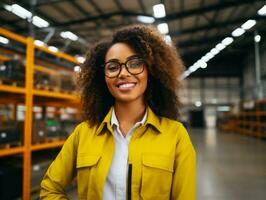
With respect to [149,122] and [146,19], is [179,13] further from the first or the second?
[149,122]

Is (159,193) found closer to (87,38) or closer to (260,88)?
(87,38)

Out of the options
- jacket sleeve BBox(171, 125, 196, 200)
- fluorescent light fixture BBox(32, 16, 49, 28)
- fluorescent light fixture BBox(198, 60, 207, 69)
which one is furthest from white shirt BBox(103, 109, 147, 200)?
fluorescent light fixture BBox(198, 60, 207, 69)

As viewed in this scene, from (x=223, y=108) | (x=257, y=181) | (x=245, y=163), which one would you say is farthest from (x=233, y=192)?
(x=223, y=108)

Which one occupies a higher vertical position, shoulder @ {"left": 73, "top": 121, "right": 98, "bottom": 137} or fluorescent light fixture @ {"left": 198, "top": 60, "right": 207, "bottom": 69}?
fluorescent light fixture @ {"left": 198, "top": 60, "right": 207, "bottom": 69}

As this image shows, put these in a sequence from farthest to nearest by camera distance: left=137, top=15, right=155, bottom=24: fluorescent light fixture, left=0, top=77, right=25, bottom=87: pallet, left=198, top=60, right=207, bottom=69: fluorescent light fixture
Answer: left=198, top=60, right=207, bottom=69: fluorescent light fixture, left=137, top=15, right=155, bottom=24: fluorescent light fixture, left=0, top=77, right=25, bottom=87: pallet

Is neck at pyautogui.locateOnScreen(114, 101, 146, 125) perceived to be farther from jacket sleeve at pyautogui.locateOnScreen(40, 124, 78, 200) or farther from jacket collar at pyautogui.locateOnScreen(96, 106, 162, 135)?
jacket sleeve at pyautogui.locateOnScreen(40, 124, 78, 200)

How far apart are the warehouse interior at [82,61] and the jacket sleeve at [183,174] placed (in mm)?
421

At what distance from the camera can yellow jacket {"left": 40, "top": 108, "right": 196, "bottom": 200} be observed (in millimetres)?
1171

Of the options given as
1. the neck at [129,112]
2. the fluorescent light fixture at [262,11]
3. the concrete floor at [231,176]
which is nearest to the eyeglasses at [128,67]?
the neck at [129,112]

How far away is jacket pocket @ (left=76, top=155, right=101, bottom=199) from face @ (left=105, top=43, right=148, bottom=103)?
32 cm

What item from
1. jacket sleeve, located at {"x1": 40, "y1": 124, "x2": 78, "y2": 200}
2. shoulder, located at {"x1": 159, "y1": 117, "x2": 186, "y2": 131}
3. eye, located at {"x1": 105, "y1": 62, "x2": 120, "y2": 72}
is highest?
eye, located at {"x1": 105, "y1": 62, "x2": 120, "y2": 72}

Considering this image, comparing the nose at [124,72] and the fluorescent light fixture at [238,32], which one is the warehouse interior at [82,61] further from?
the nose at [124,72]

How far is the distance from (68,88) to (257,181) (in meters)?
3.96

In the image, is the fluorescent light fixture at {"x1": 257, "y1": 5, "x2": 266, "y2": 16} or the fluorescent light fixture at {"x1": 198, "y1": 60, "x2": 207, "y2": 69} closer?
the fluorescent light fixture at {"x1": 257, "y1": 5, "x2": 266, "y2": 16}
